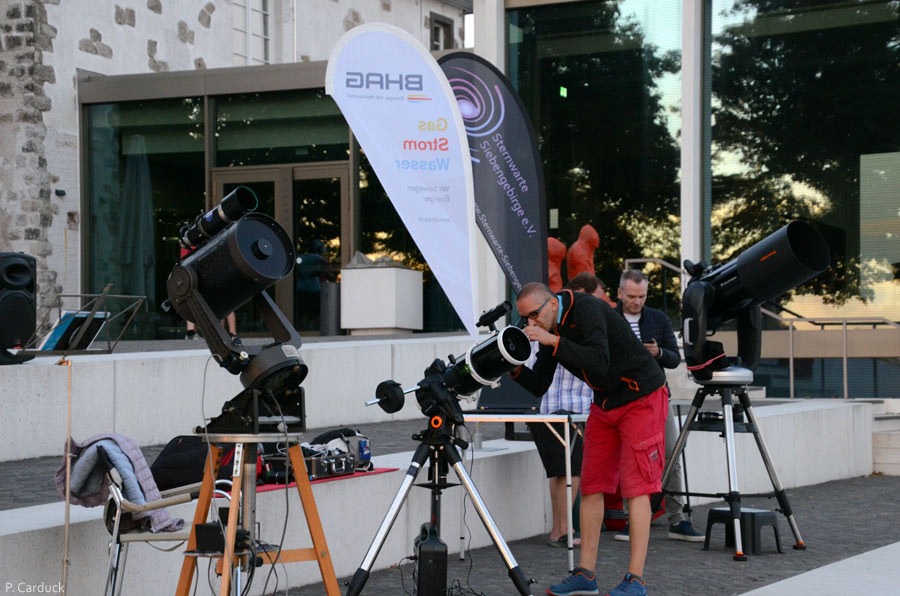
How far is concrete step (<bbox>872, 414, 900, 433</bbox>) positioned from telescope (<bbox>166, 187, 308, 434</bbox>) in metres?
9.48

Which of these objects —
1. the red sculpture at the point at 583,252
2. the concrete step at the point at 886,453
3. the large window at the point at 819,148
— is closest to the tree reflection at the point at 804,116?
the large window at the point at 819,148

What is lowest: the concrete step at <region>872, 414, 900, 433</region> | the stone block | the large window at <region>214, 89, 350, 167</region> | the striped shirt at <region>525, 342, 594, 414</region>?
the concrete step at <region>872, 414, 900, 433</region>

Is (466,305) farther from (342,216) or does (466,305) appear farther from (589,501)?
(342,216)

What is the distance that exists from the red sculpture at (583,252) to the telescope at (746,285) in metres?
6.35

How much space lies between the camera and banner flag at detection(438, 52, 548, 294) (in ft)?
28.2

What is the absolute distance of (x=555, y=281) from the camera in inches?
459

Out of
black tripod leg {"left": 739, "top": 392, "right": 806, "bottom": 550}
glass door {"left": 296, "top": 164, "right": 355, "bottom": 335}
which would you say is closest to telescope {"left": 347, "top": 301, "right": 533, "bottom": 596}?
black tripod leg {"left": 739, "top": 392, "right": 806, "bottom": 550}

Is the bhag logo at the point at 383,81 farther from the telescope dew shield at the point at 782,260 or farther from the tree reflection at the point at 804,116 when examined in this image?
the tree reflection at the point at 804,116

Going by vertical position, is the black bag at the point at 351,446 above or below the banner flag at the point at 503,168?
below

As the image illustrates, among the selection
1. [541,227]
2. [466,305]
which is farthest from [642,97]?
[466,305]

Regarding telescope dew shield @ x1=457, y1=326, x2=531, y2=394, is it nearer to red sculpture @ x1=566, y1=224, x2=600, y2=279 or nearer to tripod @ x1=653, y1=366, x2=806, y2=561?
tripod @ x1=653, y1=366, x2=806, y2=561

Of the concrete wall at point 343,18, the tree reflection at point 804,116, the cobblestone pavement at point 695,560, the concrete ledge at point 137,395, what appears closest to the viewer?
the cobblestone pavement at point 695,560

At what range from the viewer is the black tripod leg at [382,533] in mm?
4754

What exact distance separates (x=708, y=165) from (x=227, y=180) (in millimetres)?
6523
